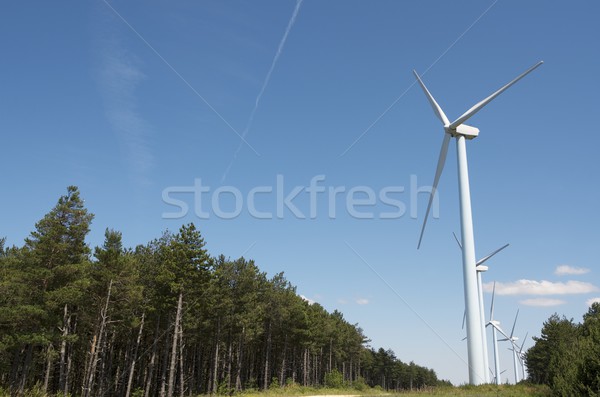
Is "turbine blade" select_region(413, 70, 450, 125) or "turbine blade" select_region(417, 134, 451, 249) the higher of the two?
"turbine blade" select_region(413, 70, 450, 125)

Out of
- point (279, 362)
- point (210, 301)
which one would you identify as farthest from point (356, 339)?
point (210, 301)

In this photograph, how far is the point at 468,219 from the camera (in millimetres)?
33094

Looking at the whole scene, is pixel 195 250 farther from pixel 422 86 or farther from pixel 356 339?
pixel 356 339

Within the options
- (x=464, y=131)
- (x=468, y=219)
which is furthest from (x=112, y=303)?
(x=464, y=131)

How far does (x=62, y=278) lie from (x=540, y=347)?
3821 inches

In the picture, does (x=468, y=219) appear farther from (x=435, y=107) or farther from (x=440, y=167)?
(x=435, y=107)

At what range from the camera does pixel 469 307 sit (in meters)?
31.2

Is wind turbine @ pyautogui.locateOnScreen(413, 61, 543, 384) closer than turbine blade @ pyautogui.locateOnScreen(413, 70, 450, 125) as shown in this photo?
Yes

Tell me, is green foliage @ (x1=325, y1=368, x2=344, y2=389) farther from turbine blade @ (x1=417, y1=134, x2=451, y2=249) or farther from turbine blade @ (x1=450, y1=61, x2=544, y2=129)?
turbine blade @ (x1=450, y1=61, x2=544, y2=129)

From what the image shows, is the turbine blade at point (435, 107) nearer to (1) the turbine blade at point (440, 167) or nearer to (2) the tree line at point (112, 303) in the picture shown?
(1) the turbine blade at point (440, 167)

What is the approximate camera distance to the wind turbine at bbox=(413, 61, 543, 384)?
29938 mm

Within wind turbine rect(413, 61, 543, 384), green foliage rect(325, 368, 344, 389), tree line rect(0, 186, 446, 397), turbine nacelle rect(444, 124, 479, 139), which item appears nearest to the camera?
wind turbine rect(413, 61, 543, 384)

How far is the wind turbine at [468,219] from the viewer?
1179 inches

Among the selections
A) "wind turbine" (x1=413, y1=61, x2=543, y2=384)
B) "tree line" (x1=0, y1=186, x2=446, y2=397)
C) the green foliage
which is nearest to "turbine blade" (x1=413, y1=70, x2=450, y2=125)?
"wind turbine" (x1=413, y1=61, x2=543, y2=384)
